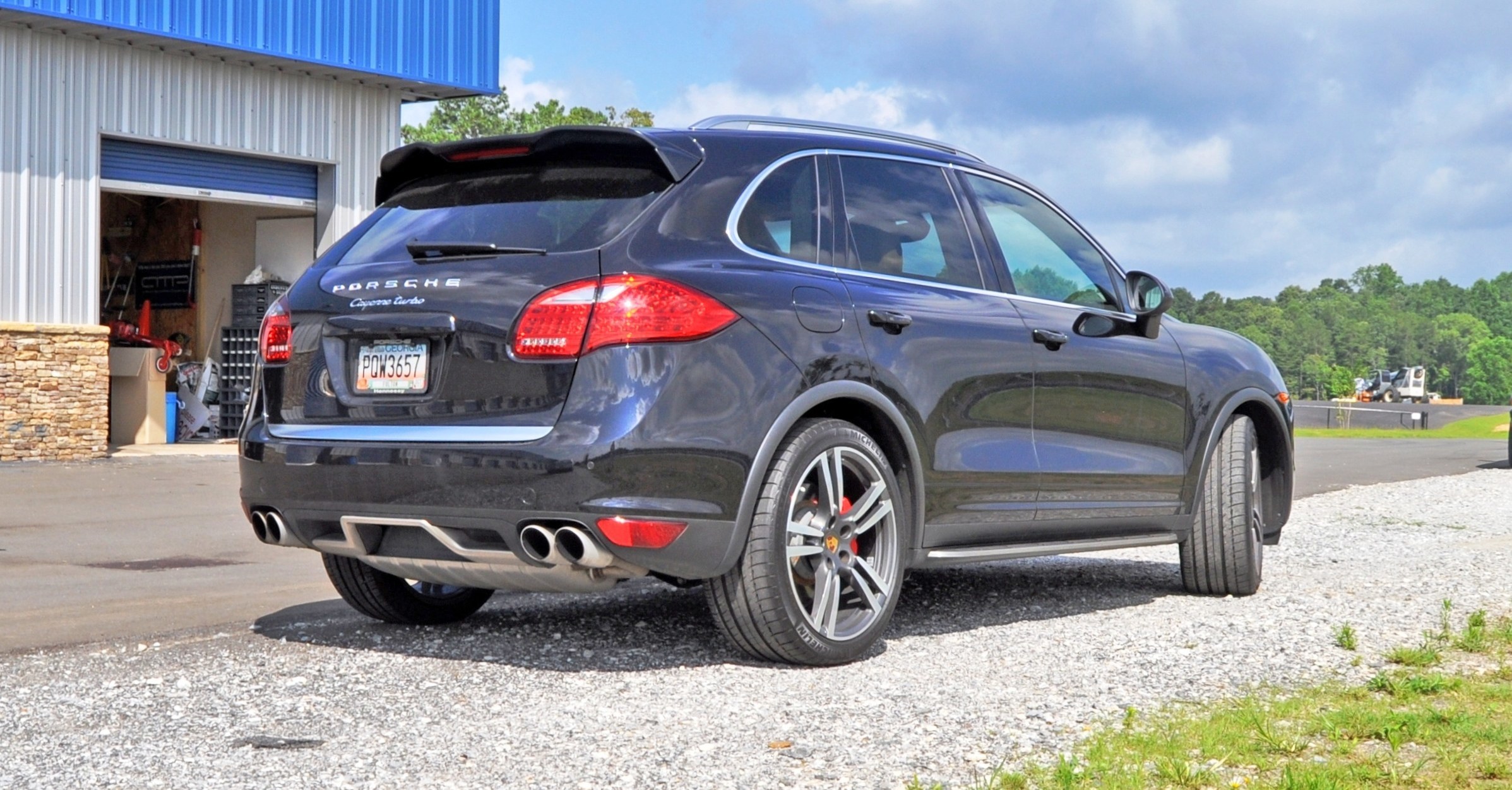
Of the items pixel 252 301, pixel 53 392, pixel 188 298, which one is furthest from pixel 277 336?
pixel 188 298

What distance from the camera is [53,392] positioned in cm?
1758

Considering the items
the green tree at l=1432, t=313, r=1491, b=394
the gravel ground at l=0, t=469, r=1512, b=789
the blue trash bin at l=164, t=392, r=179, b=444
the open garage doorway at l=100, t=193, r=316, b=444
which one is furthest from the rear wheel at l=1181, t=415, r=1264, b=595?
the green tree at l=1432, t=313, r=1491, b=394

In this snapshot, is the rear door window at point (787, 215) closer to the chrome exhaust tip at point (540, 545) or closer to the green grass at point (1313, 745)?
the chrome exhaust tip at point (540, 545)

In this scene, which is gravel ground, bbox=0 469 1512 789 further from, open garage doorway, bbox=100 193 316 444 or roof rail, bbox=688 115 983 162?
open garage doorway, bbox=100 193 316 444

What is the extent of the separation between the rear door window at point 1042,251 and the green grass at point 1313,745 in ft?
6.93

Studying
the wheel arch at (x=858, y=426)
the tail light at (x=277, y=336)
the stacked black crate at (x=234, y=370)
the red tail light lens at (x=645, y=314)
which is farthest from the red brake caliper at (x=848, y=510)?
the stacked black crate at (x=234, y=370)

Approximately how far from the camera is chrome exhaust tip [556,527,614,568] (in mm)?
4594

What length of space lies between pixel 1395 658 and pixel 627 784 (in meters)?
2.85

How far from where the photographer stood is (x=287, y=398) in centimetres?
524

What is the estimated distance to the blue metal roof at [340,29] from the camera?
17.5 m

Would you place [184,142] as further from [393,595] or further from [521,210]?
[521,210]

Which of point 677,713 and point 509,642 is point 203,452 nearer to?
point 509,642

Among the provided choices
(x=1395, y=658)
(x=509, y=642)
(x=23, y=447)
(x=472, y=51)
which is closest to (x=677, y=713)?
(x=509, y=642)

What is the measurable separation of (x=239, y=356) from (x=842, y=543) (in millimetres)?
17768
